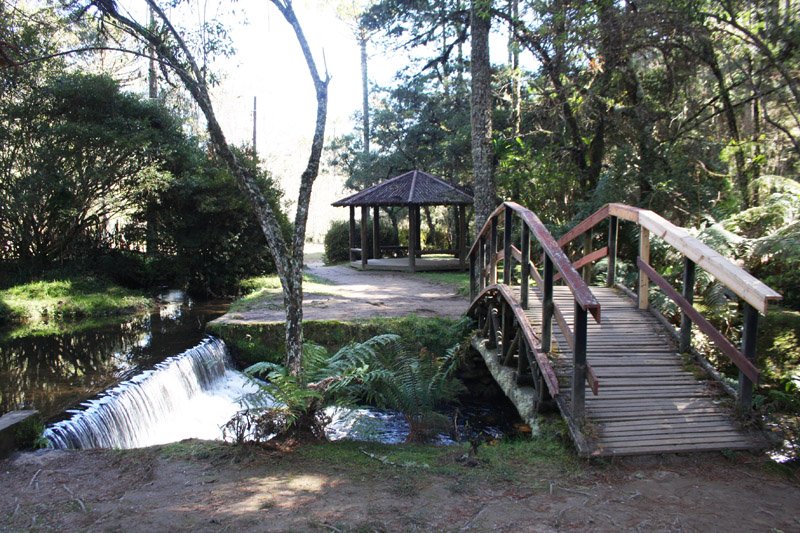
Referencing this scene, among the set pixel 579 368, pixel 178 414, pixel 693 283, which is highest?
pixel 693 283

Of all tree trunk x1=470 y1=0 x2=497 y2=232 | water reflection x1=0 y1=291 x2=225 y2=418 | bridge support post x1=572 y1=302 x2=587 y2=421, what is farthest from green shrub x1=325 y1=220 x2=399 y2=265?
bridge support post x1=572 y1=302 x2=587 y2=421

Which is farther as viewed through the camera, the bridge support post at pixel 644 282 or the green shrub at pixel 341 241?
the green shrub at pixel 341 241

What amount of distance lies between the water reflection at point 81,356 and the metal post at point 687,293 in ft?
23.4

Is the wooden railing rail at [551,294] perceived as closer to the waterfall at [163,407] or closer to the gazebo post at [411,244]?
the waterfall at [163,407]

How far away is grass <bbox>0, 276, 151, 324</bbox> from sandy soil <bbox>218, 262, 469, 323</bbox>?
186 inches

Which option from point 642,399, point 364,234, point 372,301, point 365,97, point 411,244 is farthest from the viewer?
point 365,97

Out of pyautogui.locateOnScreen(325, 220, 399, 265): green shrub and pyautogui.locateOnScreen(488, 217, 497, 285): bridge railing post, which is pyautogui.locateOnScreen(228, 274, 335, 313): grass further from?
pyautogui.locateOnScreen(325, 220, 399, 265): green shrub

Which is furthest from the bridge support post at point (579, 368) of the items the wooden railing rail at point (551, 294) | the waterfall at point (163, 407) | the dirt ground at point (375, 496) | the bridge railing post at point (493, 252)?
the waterfall at point (163, 407)

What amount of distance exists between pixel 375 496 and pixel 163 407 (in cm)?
506

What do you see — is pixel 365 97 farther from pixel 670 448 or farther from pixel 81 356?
pixel 670 448

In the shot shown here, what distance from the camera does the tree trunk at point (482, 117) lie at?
12.3 m

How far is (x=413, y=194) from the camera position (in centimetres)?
1847

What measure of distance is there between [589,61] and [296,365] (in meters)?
8.39

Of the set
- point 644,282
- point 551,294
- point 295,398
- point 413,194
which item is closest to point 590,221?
point 644,282
